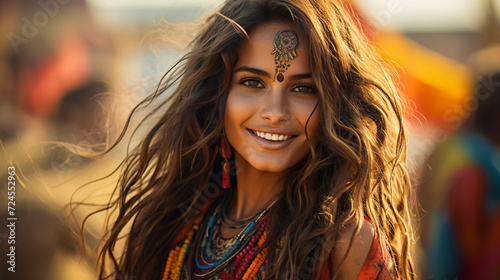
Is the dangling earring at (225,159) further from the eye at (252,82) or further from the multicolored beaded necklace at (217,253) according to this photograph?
the eye at (252,82)

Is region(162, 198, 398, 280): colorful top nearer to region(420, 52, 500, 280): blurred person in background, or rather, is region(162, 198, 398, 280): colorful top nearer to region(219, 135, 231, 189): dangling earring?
region(219, 135, 231, 189): dangling earring

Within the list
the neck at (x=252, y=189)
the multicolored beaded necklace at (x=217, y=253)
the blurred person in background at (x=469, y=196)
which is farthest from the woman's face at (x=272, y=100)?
the blurred person in background at (x=469, y=196)

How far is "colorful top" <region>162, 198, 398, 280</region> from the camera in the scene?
5.66 feet

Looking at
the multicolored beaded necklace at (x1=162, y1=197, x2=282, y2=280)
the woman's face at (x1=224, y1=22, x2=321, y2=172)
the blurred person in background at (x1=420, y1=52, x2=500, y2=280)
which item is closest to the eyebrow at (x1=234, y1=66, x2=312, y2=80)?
the woman's face at (x1=224, y1=22, x2=321, y2=172)

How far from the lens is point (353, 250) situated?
5.68 ft

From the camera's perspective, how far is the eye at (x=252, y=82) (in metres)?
1.98

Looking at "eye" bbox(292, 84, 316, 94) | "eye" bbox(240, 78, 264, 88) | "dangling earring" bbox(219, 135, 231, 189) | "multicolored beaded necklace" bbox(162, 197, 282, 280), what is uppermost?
"eye" bbox(292, 84, 316, 94)

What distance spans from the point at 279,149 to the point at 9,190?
1928 millimetres

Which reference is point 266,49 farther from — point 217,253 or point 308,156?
point 217,253

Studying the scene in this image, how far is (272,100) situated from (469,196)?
2.24 metres

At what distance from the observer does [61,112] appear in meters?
4.14

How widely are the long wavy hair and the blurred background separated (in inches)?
15.8

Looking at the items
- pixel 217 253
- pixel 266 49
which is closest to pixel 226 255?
pixel 217 253

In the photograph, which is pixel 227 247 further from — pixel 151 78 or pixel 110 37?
pixel 110 37
